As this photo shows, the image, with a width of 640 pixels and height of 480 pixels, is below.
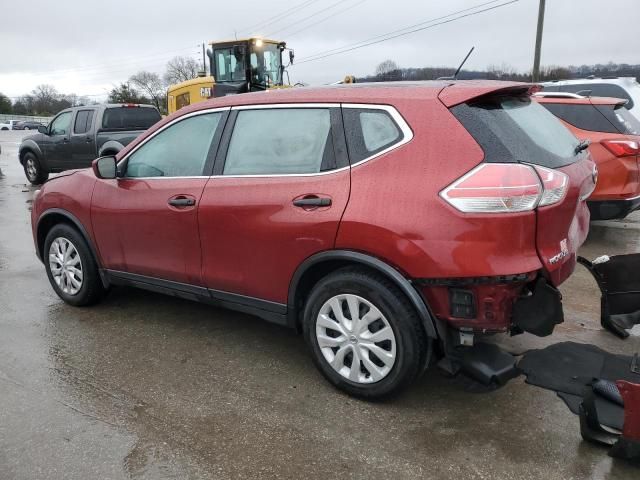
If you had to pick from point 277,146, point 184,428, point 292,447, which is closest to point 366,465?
point 292,447

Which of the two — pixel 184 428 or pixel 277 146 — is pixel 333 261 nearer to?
pixel 277 146

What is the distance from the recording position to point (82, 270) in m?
4.50

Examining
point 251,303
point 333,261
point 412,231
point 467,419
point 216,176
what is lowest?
point 467,419

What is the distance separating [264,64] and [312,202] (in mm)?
12648

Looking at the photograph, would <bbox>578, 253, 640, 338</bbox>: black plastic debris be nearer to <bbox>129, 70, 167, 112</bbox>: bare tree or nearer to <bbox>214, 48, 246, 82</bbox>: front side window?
<bbox>214, 48, 246, 82</bbox>: front side window

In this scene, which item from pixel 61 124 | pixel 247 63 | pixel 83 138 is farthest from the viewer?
pixel 247 63

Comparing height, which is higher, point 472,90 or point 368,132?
point 472,90

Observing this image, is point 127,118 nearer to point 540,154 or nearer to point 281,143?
point 281,143

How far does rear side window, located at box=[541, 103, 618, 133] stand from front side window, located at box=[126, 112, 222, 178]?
4.20m

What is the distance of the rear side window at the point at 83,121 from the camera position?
12.6m

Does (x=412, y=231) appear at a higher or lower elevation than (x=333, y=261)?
higher

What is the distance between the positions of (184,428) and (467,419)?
1547mm

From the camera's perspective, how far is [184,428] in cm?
294

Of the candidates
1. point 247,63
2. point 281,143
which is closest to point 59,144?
point 247,63
